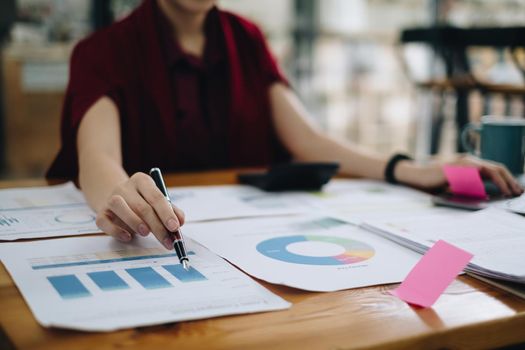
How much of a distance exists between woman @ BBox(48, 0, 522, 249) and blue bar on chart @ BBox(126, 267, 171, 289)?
0.39 metres

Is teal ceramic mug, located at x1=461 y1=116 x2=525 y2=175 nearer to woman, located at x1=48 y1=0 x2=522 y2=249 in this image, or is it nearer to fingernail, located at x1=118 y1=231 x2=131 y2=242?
woman, located at x1=48 y1=0 x2=522 y2=249

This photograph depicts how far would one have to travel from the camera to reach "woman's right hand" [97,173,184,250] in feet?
2.48

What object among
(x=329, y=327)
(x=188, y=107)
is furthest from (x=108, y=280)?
(x=188, y=107)

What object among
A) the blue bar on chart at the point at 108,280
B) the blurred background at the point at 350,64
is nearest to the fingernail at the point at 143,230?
the blue bar on chart at the point at 108,280

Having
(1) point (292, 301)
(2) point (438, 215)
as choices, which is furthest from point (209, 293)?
(2) point (438, 215)

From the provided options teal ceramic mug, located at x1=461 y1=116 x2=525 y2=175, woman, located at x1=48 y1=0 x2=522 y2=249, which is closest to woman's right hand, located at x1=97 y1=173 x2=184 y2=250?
woman, located at x1=48 y1=0 x2=522 y2=249

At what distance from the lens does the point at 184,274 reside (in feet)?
2.22

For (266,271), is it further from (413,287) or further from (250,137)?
(250,137)

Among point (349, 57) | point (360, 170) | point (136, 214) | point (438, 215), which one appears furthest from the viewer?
point (349, 57)

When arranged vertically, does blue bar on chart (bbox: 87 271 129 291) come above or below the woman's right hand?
below

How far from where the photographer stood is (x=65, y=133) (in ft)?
4.48

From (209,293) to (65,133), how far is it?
86cm

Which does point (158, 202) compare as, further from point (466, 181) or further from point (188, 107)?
point (188, 107)

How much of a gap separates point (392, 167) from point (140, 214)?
0.66 metres
